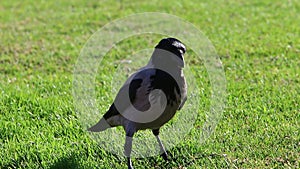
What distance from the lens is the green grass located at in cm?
573

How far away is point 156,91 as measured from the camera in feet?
16.9

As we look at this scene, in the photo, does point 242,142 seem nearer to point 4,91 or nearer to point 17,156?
point 17,156

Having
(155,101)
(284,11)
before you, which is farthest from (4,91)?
(284,11)

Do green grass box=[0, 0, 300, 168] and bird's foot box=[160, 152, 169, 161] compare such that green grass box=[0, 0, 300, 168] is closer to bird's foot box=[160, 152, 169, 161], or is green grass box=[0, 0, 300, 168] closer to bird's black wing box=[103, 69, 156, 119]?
bird's foot box=[160, 152, 169, 161]

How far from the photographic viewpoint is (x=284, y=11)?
13180mm

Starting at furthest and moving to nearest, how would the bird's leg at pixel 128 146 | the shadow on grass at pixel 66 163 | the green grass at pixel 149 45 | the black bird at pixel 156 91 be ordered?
the green grass at pixel 149 45 < the shadow on grass at pixel 66 163 < the bird's leg at pixel 128 146 < the black bird at pixel 156 91

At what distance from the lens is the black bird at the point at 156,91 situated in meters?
5.15

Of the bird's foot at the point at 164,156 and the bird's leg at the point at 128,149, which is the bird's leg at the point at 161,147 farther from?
the bird's leg at the point at 128,149

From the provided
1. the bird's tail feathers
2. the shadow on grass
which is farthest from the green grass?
the bird's tail feathers

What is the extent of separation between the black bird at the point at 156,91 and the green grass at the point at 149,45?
605mm

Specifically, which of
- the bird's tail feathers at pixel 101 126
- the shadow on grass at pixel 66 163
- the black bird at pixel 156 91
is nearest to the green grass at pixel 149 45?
the shadow on grass at pixel 66 163

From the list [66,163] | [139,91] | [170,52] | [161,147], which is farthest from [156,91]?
[66,163]

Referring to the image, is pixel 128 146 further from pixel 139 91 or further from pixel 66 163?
pixel 66 163

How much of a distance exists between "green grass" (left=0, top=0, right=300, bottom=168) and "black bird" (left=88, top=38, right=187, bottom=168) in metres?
0.60
